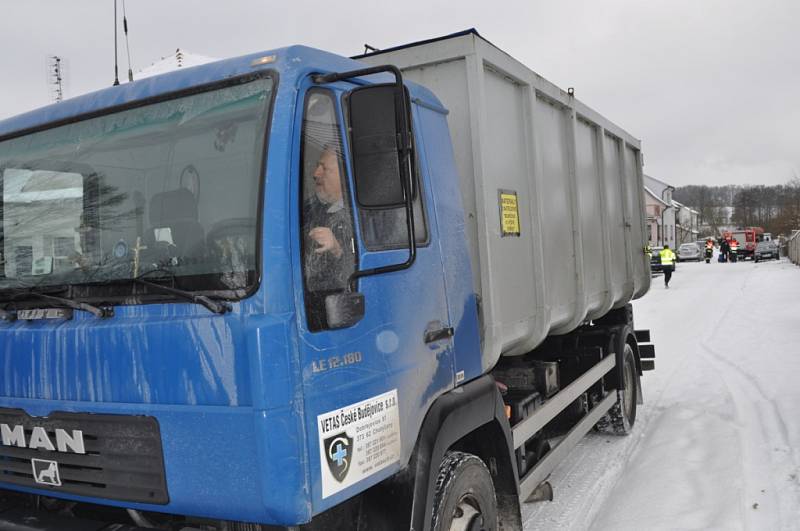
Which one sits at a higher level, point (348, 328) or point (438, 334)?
point (348, 328)

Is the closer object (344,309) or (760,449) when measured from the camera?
(344,309)

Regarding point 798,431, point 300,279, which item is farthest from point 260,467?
point 798,431

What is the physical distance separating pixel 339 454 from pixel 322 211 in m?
0.84

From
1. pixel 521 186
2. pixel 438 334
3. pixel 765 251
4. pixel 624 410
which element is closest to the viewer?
pixel 438 334

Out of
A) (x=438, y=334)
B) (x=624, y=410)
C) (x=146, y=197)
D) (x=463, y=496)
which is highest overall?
(x=146, y=197)

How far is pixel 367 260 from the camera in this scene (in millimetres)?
2473

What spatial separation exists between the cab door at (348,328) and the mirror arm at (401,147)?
0.04m

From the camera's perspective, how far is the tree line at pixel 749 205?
57.2m

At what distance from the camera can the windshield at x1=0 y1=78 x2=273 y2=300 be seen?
2.22m

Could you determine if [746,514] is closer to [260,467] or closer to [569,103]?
[569,103]

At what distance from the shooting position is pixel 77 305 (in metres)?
2.34

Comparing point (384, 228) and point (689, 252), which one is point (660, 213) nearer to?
point (689, 252)

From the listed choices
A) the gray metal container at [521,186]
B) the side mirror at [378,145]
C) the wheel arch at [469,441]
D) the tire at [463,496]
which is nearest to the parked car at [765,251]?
the gray metal container at [521,186]

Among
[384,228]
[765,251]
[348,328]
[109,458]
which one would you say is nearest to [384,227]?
[384,228]
